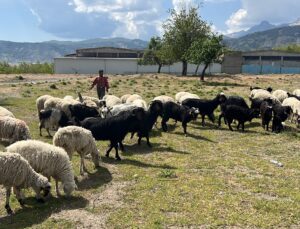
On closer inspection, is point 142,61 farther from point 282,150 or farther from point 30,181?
point 30,181

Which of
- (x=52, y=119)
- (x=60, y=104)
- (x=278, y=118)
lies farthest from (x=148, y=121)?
(x=278, y=118)

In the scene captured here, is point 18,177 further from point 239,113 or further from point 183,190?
point 239,113

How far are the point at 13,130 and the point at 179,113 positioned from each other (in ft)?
25.9

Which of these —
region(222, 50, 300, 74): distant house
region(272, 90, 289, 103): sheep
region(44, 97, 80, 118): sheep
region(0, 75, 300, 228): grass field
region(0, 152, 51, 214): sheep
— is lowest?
region(0, 75, 300, 228): grass field

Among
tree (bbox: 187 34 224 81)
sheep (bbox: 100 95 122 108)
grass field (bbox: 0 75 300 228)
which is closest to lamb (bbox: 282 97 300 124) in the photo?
grass field (bbox: 0 75 300 228)

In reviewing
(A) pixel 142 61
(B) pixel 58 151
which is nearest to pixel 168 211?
(B) pixel 58 151

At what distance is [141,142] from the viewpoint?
16.4 metres

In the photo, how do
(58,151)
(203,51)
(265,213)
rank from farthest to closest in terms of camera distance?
(203,51) → (58,151) → (265,213)

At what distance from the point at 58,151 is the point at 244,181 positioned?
525cm

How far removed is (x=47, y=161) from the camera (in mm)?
9773

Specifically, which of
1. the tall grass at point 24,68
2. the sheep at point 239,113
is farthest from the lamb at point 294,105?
the tall grass at point 24,68

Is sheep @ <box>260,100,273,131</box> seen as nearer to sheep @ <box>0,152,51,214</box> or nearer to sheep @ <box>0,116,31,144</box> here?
sheep @ <box>0,116,31,144</box>

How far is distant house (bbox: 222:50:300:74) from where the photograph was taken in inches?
3332

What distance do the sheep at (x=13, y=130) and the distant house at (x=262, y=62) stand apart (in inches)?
2862
